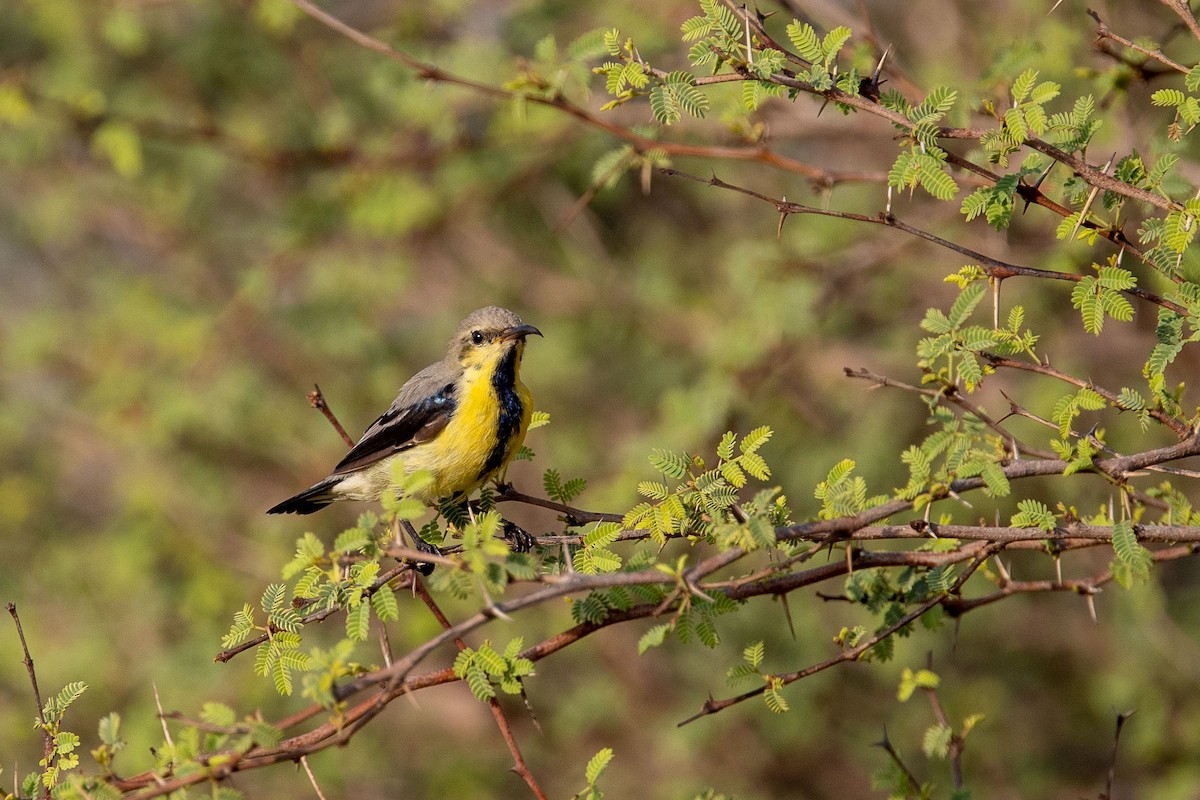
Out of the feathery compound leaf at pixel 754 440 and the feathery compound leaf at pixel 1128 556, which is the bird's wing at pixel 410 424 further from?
the feathery compound leaf at pixel 1128 556

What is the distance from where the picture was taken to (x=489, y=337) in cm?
658

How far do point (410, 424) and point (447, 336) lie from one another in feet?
16.8

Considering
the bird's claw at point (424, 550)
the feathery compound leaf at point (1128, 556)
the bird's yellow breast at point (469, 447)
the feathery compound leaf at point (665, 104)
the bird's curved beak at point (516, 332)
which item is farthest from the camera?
the bird's curved beak at point (516, 332)

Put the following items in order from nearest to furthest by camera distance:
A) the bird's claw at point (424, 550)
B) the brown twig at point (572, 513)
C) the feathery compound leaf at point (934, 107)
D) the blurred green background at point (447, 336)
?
1. the feathery compound leaf at point (934, 107)
2. the brown twig at point (572, 513)
3. the bird's claw at point (424, 550)
4. the blurred green background at point (447, 336)

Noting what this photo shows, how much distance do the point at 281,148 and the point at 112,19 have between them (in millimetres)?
2061

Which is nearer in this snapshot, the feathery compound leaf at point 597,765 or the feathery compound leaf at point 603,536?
the feathery compound leaf at point 597,765

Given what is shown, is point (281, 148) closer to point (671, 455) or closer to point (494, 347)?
point (494, 347)

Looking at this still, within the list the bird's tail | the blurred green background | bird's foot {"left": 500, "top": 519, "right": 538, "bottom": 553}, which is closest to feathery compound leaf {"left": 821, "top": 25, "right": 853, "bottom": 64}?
bird's foot {"left": 500, "top": 519, "right": 538, "bottom": 553}

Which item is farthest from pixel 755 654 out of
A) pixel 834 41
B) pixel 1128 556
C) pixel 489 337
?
pixel 489 337

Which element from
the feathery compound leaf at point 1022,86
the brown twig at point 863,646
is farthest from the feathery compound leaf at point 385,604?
the feathery compound leaf at point 1022,86

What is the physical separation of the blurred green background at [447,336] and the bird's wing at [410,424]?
109 centimetres

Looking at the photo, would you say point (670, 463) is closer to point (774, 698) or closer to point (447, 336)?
point (774, 698)

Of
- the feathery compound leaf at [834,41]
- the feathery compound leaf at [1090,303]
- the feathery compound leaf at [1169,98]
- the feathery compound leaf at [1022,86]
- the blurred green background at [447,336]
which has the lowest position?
the blurred green background at [447,336]

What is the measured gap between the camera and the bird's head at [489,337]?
6.50m
